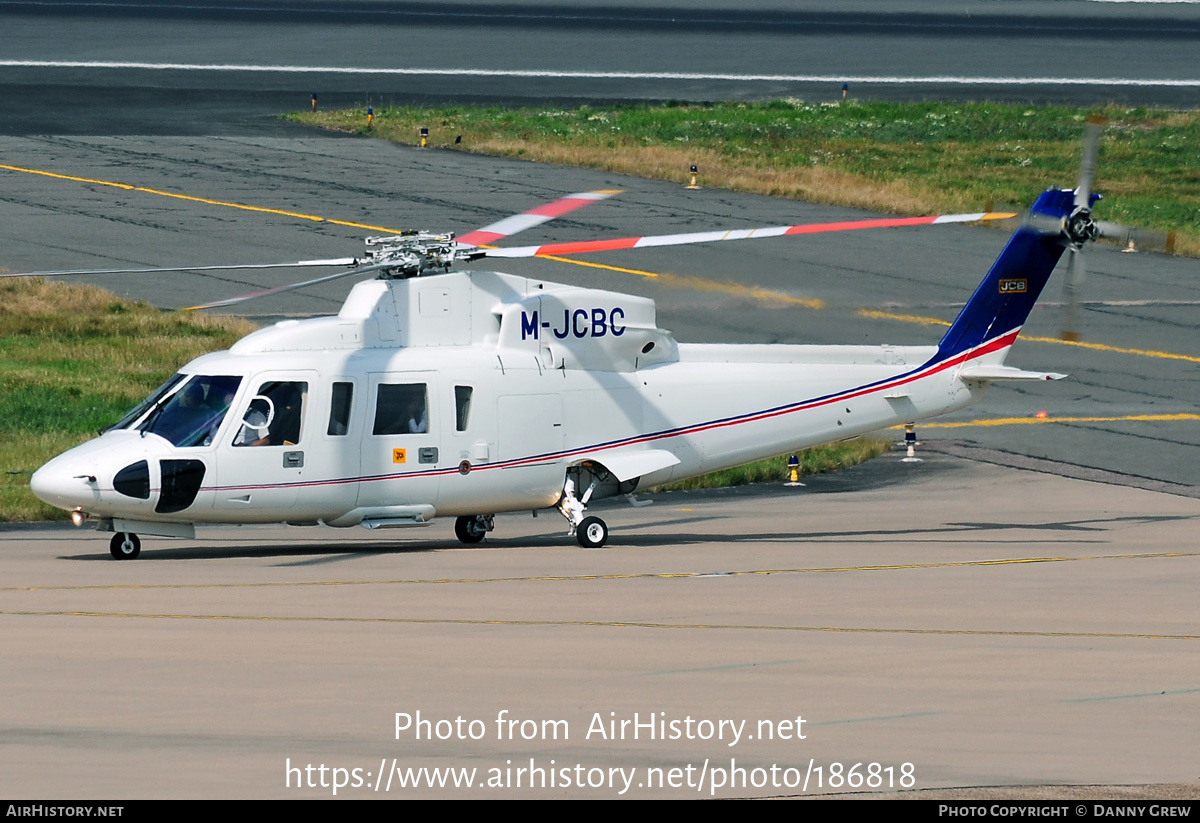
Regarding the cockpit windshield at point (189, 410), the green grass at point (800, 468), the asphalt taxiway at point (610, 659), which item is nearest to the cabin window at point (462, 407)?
the asphalt taxiway at point (610, 659)

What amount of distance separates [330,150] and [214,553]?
1406 inches

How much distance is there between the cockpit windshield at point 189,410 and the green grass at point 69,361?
15.0ft

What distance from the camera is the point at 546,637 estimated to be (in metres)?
15.0

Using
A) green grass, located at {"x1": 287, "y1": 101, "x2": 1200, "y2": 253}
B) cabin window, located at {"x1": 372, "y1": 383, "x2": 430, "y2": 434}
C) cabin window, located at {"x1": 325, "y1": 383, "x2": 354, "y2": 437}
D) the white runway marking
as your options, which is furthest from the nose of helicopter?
the white runway marking

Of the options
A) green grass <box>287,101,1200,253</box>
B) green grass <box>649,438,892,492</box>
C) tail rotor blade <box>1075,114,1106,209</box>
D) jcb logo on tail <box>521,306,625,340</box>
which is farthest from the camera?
green grass <box>287,101,1200,253</box>

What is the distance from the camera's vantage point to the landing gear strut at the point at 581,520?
21.2m

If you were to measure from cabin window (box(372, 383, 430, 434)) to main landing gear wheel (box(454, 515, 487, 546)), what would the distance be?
74.6 inches

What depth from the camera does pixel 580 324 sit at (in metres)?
21.3

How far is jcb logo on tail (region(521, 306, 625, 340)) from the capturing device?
21031mm

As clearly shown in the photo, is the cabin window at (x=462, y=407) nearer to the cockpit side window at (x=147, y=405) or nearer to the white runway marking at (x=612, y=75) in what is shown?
the cockpit side window at (x=147, y=405)

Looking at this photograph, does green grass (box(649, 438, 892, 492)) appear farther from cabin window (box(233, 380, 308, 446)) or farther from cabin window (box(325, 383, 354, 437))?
cabin window (box(233, 380, 308, 446))

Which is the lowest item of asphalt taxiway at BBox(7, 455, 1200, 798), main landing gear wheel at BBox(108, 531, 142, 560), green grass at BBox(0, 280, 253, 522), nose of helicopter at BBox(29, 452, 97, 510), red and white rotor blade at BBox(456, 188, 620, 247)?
asphalt taxiway at BBox(7, 455, 1200, 798)

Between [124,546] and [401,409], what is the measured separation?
3418 mm

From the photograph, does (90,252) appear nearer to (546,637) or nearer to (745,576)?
(745,576)
